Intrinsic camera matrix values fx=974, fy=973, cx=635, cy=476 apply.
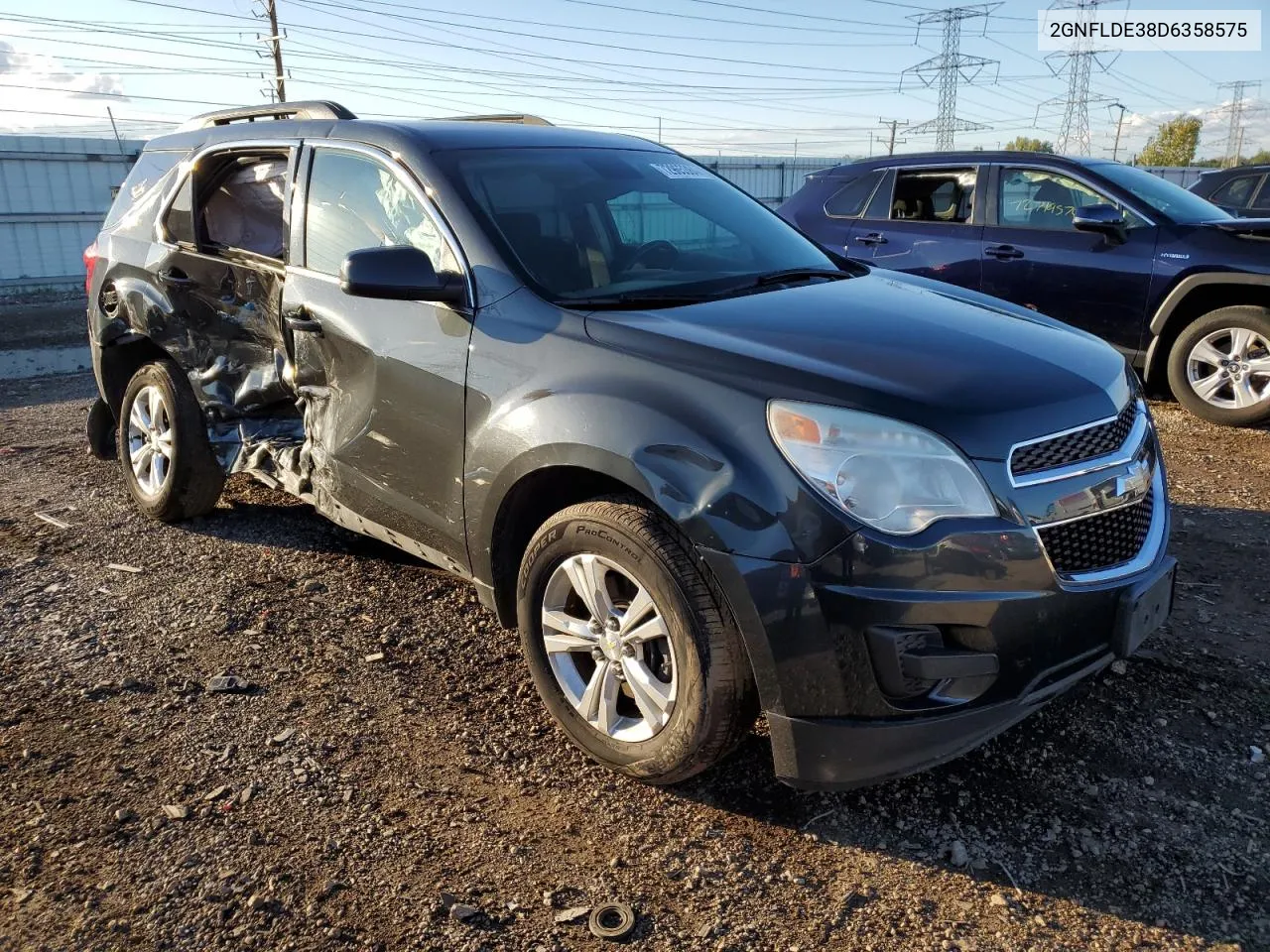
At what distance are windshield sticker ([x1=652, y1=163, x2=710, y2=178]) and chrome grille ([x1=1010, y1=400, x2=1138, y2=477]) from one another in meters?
2.03

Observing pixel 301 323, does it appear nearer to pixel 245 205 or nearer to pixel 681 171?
pixel 245 205

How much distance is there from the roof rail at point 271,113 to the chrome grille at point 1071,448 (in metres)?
2.93

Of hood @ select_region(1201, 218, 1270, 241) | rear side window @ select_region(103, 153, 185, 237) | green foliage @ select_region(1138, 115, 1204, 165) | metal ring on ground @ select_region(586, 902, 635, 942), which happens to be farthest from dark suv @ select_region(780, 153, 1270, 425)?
green foliage @ select_region(1138, 115, 1204, 165)

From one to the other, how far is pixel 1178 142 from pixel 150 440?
91192 millimetres

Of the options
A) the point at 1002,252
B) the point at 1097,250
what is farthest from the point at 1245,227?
the point at 1002,252

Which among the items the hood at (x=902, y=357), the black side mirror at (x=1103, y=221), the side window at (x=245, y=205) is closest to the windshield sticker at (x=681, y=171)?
the hood at (x=902, y=357)

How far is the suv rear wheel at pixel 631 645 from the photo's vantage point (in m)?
2.45

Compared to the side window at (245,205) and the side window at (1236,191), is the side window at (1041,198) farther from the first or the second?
the side window at (1236,191)

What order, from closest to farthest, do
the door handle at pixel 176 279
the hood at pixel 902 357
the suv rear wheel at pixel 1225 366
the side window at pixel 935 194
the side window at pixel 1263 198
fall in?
the hood at pixel 902 357, the door handle at pixel 176 279, the suv rear wheel at pixel 1225 366, the side window at pixel 935 194, the side window at pixel 1263 198

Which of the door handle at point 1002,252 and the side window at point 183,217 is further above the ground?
the side window at point 183,217

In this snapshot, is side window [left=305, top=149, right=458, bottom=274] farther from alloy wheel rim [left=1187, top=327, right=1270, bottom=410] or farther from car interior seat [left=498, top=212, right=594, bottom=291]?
alloy wheel rim [left=1187, top=327, right=1270, bottom=410]

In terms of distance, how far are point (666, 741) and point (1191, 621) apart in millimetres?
2312

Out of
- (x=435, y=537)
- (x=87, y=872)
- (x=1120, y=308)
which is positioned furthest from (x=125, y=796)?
(x=1120, y=308)

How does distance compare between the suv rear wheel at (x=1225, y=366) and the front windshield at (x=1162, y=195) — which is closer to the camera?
the suv rear wheel at (x=1225, y=366)
